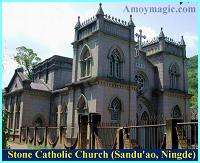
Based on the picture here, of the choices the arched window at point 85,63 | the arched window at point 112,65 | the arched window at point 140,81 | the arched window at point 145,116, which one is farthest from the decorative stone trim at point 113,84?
the arched window at point 145,116

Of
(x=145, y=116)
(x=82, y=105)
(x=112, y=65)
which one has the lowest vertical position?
(x=145, y=116)

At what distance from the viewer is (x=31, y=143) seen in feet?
79.8

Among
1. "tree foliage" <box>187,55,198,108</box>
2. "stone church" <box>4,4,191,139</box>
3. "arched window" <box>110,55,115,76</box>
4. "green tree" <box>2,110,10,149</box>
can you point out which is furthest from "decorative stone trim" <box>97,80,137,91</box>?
"tree foliage" <box>187,55,198,108</box>

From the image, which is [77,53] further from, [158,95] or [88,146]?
[88,146]

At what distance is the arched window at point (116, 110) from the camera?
21913mm

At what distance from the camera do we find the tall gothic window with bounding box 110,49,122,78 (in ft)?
74.5

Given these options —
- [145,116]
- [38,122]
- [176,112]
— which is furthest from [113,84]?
[38,122]

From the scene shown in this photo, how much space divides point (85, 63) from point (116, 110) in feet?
15.4

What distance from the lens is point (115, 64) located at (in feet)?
75.1

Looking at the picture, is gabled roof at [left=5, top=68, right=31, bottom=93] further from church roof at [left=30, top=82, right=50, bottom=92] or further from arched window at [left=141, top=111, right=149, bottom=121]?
arched window at [left=141, top=111, right=149, bottom=121]

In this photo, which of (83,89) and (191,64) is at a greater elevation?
(191,64)

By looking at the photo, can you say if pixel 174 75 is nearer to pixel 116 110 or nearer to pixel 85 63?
pixel 116 110

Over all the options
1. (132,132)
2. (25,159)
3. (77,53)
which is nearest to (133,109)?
(132,132)

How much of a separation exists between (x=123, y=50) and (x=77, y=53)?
3916 mm
